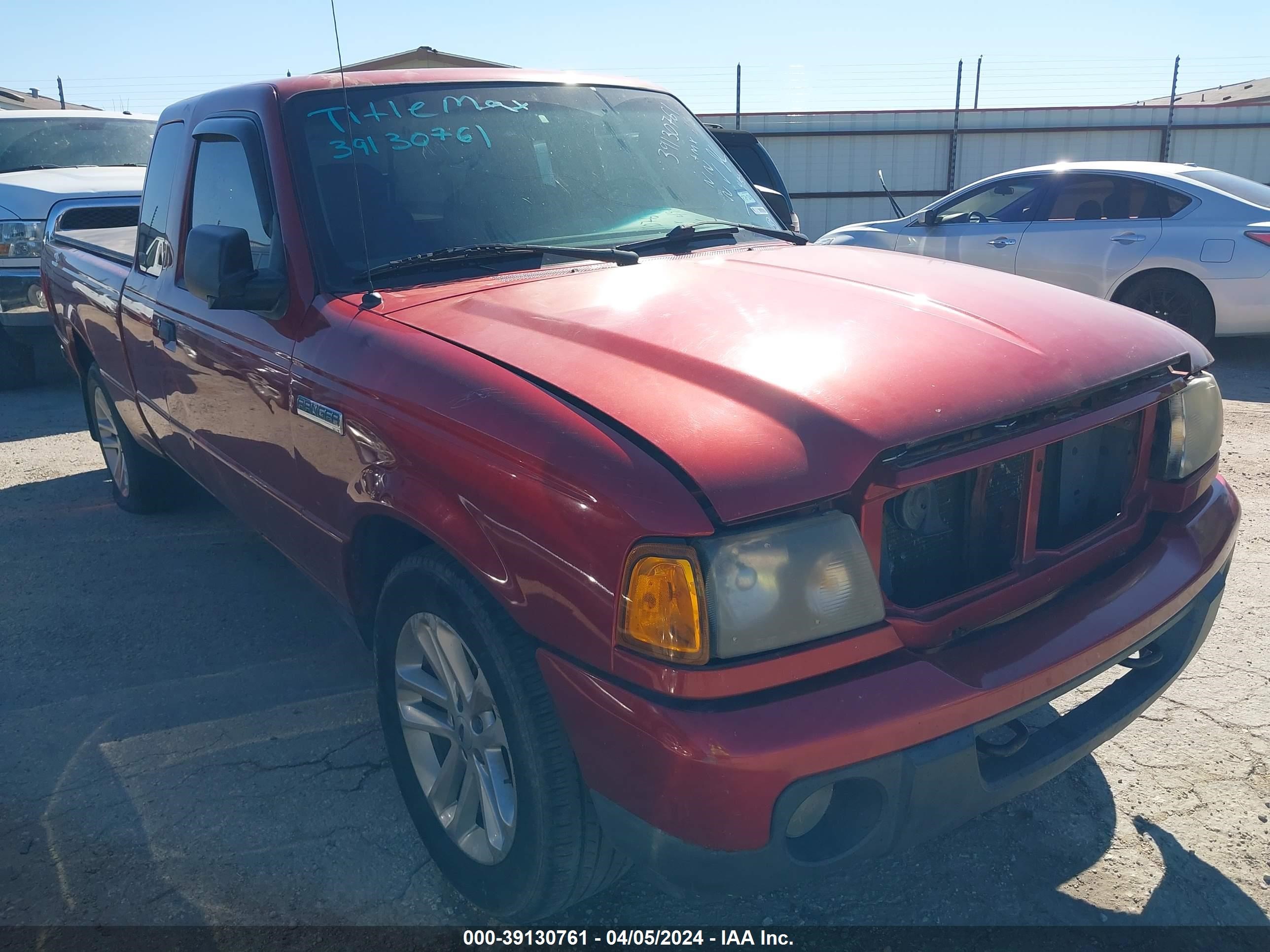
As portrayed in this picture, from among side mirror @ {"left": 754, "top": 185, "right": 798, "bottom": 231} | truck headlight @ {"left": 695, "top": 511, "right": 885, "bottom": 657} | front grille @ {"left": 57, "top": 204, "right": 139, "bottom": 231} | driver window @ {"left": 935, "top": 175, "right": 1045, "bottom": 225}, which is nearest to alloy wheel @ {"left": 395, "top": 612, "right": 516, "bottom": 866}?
truck headlight @ {"left": 695, "top": 511, "right": 885, "bottom": 657}

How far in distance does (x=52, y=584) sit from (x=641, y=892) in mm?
3199

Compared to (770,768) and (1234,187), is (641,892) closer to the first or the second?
(770,768)

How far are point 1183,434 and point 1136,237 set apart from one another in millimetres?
5861

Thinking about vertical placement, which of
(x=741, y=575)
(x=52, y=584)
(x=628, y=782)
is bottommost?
(x=52, y=584)

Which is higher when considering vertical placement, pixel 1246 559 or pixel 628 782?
pixel 628 782

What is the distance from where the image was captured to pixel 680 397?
189 centimetres

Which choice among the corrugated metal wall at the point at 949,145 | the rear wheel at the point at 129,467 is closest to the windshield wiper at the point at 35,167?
the rear wheel at the point at 129,467

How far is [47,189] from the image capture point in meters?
7.58

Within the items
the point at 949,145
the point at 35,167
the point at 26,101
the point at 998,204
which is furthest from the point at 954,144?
the point at 26,101

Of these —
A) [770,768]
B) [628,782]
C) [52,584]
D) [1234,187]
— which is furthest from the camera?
[1234,187]

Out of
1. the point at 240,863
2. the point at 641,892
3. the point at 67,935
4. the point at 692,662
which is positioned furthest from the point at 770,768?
the point at 67,935

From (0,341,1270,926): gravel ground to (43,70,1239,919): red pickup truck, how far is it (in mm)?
337

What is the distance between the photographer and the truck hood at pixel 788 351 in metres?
1.76

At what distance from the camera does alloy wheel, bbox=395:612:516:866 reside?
84.0 inches
